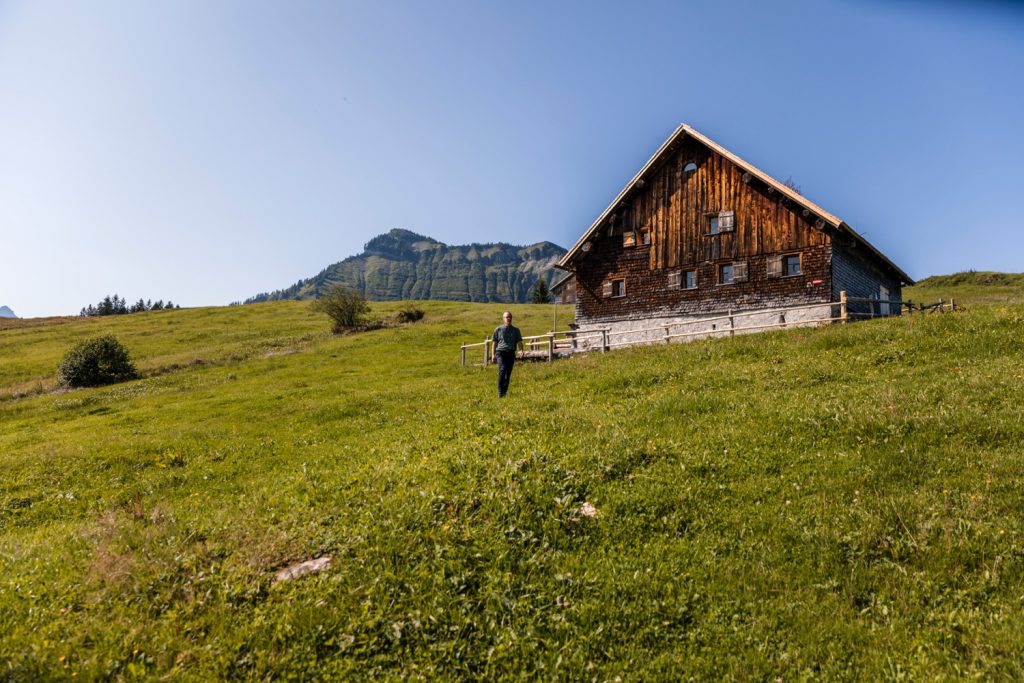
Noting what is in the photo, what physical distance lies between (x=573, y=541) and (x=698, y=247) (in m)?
26.2

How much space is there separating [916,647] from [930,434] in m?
6.26

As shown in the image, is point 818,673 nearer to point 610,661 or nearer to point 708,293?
point 610,661

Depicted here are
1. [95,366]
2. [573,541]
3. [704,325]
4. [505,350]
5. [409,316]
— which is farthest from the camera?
[409,316]

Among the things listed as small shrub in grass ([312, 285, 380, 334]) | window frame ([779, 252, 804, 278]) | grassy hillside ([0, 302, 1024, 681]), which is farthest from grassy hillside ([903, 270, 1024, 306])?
small shrub in grass ([312, 285, 380, 334])

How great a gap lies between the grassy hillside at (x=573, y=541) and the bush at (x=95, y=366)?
27.1 metres

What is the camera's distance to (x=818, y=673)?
19.8 ft

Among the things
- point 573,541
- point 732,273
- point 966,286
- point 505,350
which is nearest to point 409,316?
A: point 732,273

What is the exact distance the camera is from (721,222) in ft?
101

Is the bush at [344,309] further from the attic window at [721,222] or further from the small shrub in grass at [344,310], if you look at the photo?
the attic window at [721,222]

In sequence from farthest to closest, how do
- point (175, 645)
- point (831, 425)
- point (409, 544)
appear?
point (831, 425) < point (409, 544) < point (175, 645)

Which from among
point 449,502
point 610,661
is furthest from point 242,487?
point 610,661

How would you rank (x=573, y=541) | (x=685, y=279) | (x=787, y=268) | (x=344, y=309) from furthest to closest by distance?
(x=344, y=309)
(x=685, y=279)
(x=787, y=268)
(x=573, y=541)

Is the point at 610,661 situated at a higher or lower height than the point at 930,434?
lower

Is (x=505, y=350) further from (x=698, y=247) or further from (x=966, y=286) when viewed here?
(x=966, y=286)
